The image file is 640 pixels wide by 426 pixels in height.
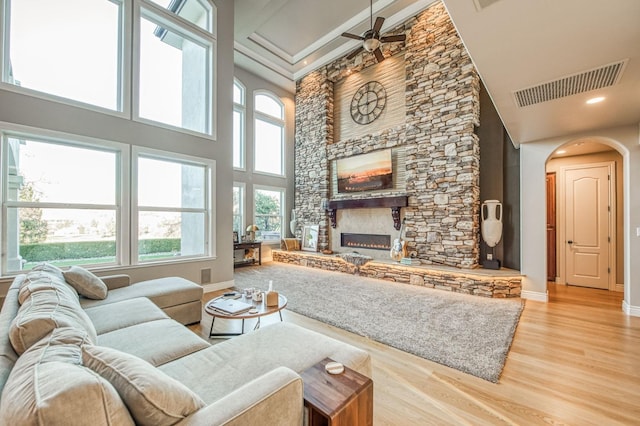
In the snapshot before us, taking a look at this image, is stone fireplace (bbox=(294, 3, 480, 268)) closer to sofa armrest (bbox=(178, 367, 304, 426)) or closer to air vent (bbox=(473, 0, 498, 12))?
air vent (bbox=(473, 0, 498, 12))

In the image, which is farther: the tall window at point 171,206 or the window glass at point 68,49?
the tall window at point 171,206

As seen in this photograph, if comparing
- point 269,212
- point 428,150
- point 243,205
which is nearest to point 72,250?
point 243,205

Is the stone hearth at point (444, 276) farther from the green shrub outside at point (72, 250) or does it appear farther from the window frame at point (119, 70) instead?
the window frame at point (119, 70)

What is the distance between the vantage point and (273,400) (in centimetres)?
101

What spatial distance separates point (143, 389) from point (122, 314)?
5.71ft

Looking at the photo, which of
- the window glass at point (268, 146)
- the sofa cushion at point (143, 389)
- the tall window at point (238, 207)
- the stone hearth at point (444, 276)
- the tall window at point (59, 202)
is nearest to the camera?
the sofa cushion at point (143, 389)

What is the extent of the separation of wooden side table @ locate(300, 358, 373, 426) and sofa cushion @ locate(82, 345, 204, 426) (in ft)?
1.44

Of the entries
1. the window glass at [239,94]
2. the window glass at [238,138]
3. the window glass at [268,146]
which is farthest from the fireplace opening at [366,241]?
the window glass at [239,94]

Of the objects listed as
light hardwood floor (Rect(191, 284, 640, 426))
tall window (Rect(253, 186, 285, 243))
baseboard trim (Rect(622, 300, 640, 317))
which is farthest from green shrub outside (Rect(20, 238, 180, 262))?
baseboard trim (Rect(622, 300, 640, 317))

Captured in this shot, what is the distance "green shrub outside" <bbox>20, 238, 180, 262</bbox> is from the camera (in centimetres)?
331

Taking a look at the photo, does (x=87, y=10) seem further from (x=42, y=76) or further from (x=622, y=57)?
(x=622, y=57)

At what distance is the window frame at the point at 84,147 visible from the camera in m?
3.11

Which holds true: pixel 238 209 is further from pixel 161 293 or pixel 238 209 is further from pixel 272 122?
pixel 161 293

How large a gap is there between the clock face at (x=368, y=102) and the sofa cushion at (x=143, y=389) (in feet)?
21.8
